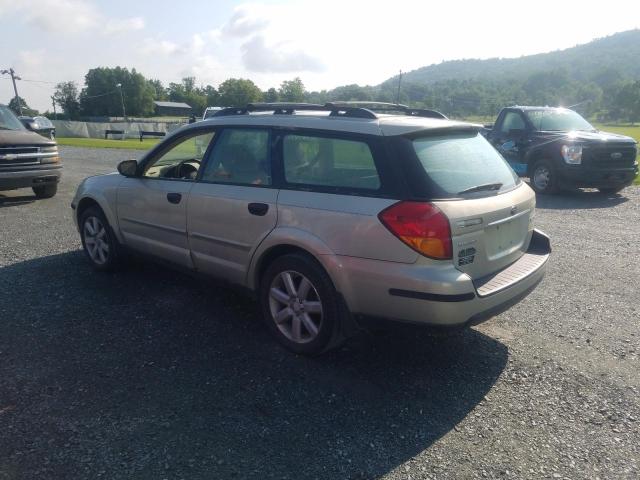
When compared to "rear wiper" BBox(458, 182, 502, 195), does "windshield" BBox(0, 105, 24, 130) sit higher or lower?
higher

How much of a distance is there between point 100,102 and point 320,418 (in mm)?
124878

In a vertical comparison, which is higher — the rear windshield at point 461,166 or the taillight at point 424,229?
the rear windshield at point 461,166

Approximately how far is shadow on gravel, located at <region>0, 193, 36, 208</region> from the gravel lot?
5.41 meters

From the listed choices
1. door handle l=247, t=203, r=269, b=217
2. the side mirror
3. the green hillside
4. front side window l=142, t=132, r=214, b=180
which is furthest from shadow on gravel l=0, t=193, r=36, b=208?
the green hillside

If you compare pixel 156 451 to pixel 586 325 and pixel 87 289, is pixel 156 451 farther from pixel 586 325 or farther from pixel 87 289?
pixel 586 325

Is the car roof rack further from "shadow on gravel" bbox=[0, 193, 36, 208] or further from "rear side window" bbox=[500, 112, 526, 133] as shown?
"rear side window" bbox=[500, 112, 526, 133]

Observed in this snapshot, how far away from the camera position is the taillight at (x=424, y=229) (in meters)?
3.11

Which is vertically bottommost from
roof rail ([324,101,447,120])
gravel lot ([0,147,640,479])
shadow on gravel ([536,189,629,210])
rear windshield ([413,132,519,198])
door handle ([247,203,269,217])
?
shadow on gravel ([536,189,629,210])

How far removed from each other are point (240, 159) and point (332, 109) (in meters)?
0.87

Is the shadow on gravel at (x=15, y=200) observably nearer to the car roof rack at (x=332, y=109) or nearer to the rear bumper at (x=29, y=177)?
the rear bumper at (x=29, y=177)

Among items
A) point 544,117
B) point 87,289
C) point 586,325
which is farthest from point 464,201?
point 544,117

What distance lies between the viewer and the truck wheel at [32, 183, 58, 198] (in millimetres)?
10359

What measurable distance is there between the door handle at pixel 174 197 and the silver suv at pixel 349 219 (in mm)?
19

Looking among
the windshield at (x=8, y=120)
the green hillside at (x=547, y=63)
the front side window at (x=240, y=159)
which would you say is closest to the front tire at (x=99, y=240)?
the front side window at (x=240, y=159)
